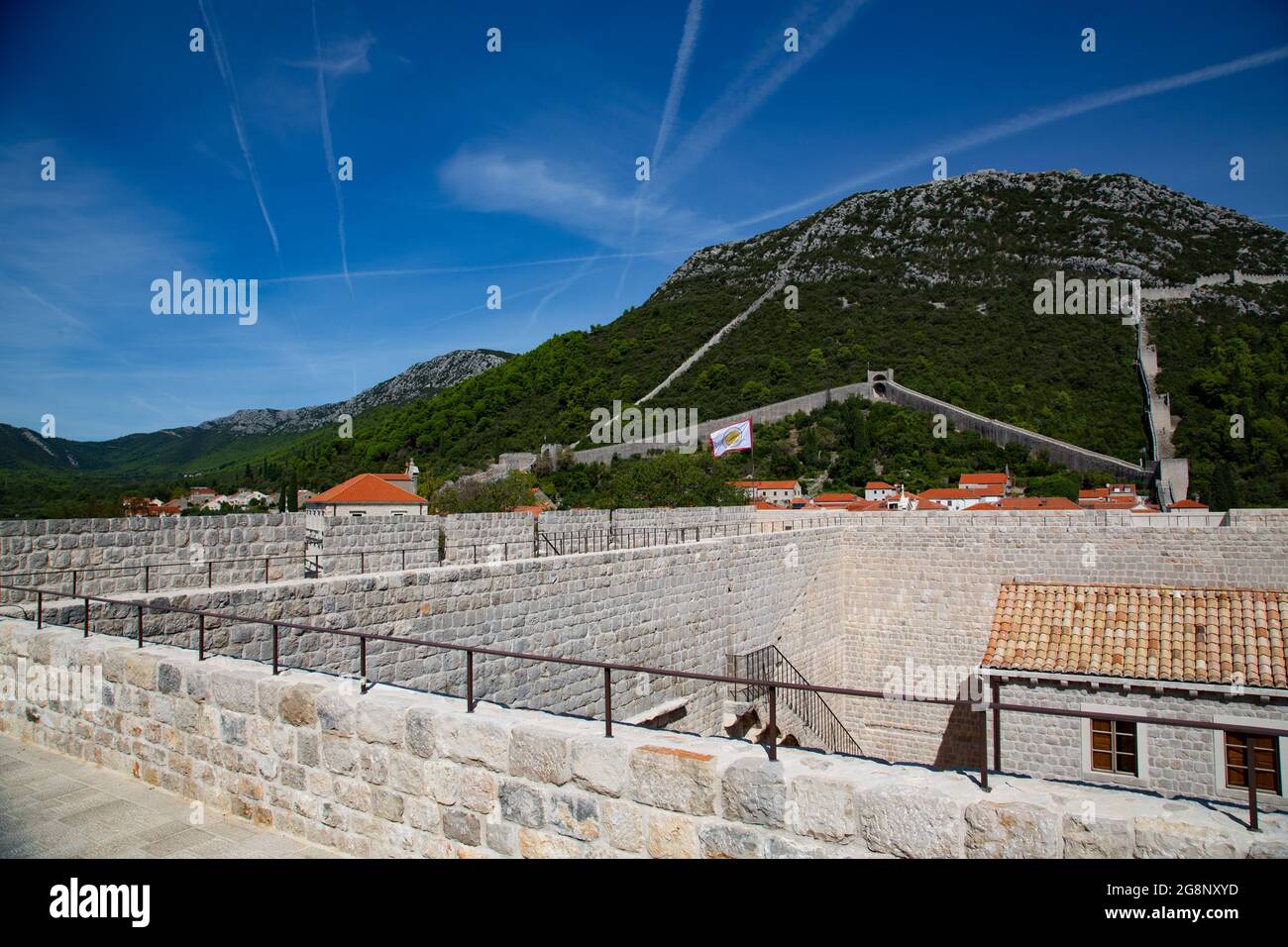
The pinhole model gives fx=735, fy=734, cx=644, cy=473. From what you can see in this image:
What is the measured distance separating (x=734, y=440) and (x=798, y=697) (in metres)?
30.8

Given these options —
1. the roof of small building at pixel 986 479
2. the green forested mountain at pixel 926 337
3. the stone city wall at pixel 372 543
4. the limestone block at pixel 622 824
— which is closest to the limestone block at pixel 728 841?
the limestone block at pixel 622 824

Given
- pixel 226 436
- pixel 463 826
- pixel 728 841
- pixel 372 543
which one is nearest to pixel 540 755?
pixel 463 826

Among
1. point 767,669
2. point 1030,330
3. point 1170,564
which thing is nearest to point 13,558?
point 767,669

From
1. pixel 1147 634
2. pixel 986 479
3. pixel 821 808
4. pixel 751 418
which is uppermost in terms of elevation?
pixel 751 418

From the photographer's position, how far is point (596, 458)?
59781 mm

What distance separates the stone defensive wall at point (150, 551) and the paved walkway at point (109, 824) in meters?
3.39

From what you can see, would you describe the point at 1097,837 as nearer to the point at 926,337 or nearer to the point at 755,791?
the point at 755,791

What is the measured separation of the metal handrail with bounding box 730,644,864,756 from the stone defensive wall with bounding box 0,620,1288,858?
8.92m

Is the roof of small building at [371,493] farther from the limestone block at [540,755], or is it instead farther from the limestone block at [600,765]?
the limestone block at [600,765]

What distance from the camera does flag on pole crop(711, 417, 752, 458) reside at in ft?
123

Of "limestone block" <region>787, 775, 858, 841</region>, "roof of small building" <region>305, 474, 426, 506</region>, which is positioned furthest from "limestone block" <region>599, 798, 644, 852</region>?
"roof of small building" <region>305, 474, 426, 506</region>

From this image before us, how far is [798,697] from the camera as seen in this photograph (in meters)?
12.8
